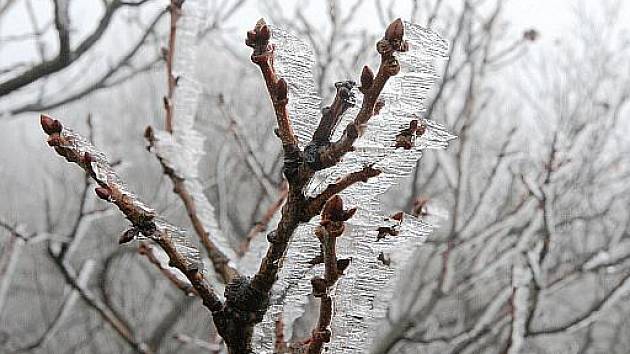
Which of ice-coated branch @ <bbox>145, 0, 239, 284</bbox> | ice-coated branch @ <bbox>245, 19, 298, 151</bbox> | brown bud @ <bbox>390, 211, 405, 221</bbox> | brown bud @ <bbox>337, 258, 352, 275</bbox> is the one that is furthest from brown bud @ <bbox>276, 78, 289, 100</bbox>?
ice-coated branch @ <bbox>145, 0, 239, 284</bbox>

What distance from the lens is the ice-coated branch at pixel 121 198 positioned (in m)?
0.80

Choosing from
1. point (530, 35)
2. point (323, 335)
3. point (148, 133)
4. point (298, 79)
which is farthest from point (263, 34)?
point (530, 35)

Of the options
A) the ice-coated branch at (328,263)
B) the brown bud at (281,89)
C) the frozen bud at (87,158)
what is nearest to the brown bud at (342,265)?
the ice-coated branch at (328,263)

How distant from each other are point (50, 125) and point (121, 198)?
118 mm

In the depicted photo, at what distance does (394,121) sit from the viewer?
2.73 ft

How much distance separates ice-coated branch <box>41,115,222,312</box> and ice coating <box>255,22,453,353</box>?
4.4 inches

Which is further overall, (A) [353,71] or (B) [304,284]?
(A) [353,71]

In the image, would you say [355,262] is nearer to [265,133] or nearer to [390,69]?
[390,69]

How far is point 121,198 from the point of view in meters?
0.81

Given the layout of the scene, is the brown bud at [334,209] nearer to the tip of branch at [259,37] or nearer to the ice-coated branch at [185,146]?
the tip of branch at [259,37]

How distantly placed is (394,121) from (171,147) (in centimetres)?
81

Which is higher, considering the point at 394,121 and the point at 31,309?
the point at 31,309

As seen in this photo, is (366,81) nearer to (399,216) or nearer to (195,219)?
(399,216)

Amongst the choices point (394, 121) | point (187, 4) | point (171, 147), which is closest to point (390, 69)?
point (394, 121)
